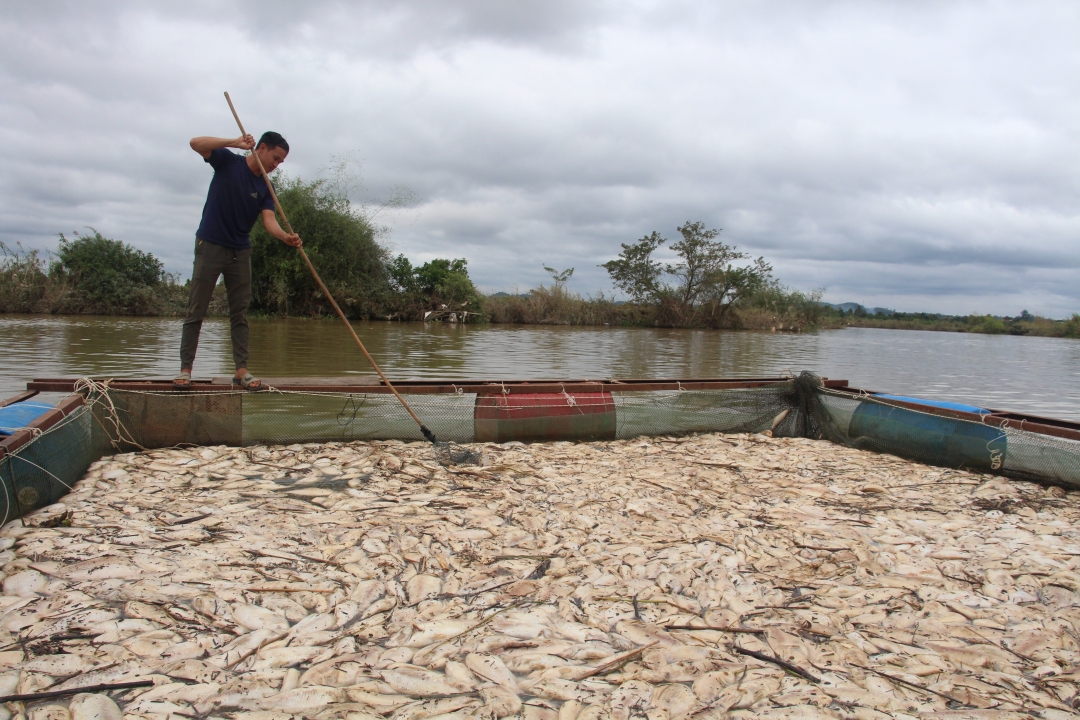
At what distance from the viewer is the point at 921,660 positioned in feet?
6.32

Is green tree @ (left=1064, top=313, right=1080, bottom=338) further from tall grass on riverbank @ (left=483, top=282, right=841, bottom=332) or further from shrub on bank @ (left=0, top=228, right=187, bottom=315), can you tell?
shrub on bank @ (left=0, top=228, right=187, bottom=315)

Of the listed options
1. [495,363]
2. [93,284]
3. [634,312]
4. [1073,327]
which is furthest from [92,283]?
[1073,327]

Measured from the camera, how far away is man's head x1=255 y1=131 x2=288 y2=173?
416 centimetres

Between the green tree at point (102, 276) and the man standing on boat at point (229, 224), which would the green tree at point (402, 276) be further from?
the man standing on boat at point (229, 224)

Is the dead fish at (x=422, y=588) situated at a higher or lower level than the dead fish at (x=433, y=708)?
higher

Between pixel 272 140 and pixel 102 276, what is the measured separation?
23424mm

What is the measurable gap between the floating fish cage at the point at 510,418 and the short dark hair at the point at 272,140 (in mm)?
1661

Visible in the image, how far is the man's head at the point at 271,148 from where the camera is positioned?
164 inches

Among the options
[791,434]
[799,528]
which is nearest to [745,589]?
[799,528]

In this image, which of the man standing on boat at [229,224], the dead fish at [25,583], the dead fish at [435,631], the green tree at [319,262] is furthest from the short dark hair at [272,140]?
the green tree at [319,262]

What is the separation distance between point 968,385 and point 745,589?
35.3ft

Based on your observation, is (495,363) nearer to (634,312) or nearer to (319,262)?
(319,262)

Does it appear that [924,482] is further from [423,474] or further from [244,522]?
[244,522]

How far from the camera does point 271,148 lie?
4.19m
